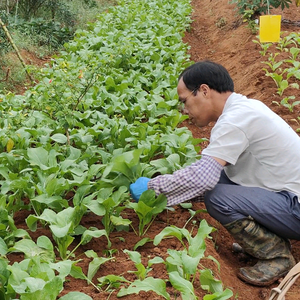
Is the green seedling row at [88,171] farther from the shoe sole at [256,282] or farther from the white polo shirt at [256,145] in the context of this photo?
the white polo shirt at [256,145]

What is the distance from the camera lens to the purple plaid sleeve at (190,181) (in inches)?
117

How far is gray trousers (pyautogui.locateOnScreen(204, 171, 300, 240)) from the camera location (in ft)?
10.3

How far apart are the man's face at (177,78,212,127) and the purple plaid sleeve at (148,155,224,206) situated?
1.37 feet

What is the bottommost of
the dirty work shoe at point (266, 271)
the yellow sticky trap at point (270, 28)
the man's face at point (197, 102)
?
the dirty work shoe at point (266, 271)

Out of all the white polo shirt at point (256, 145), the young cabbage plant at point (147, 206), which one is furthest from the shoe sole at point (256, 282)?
the young cabbage plant at point (147, 206)

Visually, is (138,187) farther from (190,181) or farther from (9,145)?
(9,145)

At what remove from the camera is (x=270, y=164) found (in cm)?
318

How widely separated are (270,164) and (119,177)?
1087mm

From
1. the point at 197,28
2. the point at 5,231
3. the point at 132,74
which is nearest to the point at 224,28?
the point at 197,28

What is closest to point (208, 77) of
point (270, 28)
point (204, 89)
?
point (204, 89)

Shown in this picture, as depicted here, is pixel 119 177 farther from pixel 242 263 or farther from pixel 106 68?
pixel 106 68

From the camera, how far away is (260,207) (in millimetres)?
3137

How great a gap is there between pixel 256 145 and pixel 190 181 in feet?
1.73

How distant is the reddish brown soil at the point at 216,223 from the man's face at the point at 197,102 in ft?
2.45
